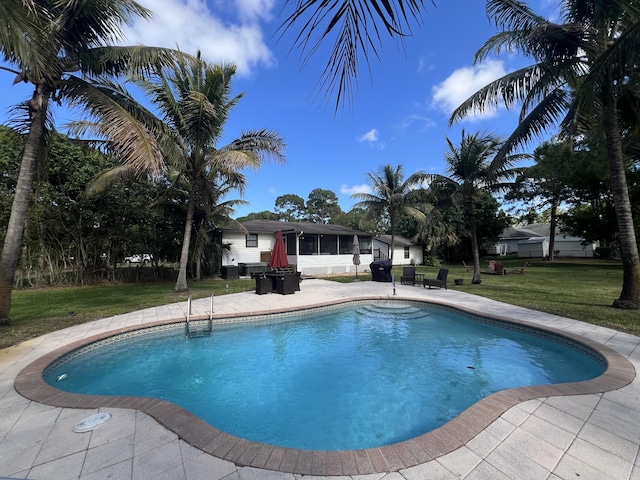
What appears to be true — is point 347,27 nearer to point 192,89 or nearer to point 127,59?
point 127,59

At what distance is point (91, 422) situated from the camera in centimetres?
293

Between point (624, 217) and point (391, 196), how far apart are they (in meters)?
14.9

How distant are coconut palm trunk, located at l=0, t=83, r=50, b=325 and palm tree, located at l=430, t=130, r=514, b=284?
15193mm

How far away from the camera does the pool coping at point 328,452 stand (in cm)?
234

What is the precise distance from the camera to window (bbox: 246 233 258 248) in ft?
66.3

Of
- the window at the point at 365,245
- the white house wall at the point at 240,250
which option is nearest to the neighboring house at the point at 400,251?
the window at the point at 365,245

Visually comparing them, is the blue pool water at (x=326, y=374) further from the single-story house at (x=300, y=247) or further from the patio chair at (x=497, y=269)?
the patio chair at (x=497, y=269)

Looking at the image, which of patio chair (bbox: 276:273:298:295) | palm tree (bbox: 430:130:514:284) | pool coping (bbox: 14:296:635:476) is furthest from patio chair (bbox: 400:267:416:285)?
pool coping (bbox: 14:296:635:476)

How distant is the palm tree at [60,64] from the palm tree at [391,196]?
17448 millimetres

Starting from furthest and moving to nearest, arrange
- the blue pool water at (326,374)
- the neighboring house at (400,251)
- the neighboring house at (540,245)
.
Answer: the neighboring house at (540,245) < the neighboring house at (400,251) < the blue pool water at (326,374)

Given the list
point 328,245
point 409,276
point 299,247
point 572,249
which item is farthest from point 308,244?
point 572,249

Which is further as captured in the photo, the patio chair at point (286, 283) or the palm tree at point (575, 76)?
the patio chair at point (286, 283)

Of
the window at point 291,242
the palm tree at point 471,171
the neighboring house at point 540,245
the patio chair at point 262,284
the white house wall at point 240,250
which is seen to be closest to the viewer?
the patio chair at point 262,284

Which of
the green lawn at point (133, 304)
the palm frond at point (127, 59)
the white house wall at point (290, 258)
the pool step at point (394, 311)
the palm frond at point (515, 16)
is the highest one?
the palm frond at point (515, 16)
